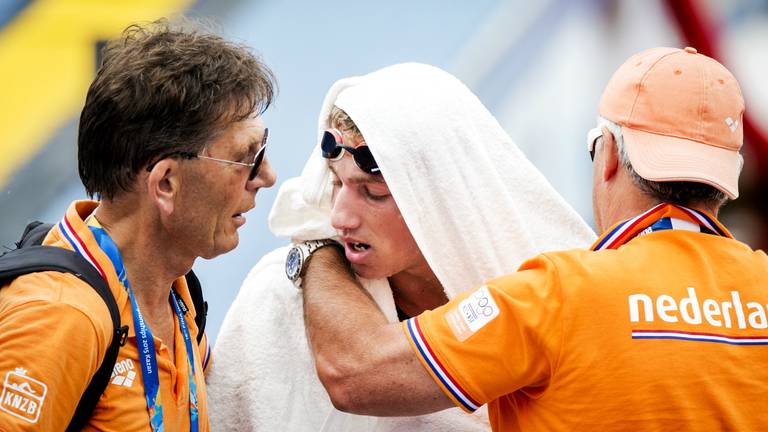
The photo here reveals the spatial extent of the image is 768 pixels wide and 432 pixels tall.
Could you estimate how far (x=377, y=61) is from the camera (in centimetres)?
345

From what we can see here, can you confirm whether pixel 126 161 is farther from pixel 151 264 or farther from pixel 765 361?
pixel 765 361

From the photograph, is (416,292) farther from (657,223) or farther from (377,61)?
(377,61)

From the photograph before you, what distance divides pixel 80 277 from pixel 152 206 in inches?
10.6

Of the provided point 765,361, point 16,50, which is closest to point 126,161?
point 765,361

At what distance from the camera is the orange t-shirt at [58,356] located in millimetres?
1526

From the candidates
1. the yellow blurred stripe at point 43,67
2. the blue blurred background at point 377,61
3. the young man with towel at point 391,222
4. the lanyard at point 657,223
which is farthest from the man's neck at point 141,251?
the yellow blurred stripe at point 43,67

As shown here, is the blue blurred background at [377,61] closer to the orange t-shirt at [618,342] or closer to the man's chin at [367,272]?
the man's chin at [367,272]

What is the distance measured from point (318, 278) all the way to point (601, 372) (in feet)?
2.35

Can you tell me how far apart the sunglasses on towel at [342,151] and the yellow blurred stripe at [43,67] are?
1478 millimetres

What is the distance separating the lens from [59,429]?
1.57 meters

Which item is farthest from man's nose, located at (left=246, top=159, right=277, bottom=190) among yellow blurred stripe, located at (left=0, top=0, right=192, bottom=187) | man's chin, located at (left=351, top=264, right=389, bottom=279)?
yellow blurred stripe, located at (left=0, top=0, right=192, bottom=187)

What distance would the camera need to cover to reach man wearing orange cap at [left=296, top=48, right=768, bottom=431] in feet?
5.34

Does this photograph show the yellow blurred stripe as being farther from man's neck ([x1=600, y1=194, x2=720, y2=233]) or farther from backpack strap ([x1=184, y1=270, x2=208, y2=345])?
man's neck ([x1=600, y1=194, x2=720, y2=233])

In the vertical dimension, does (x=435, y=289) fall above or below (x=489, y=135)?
below
